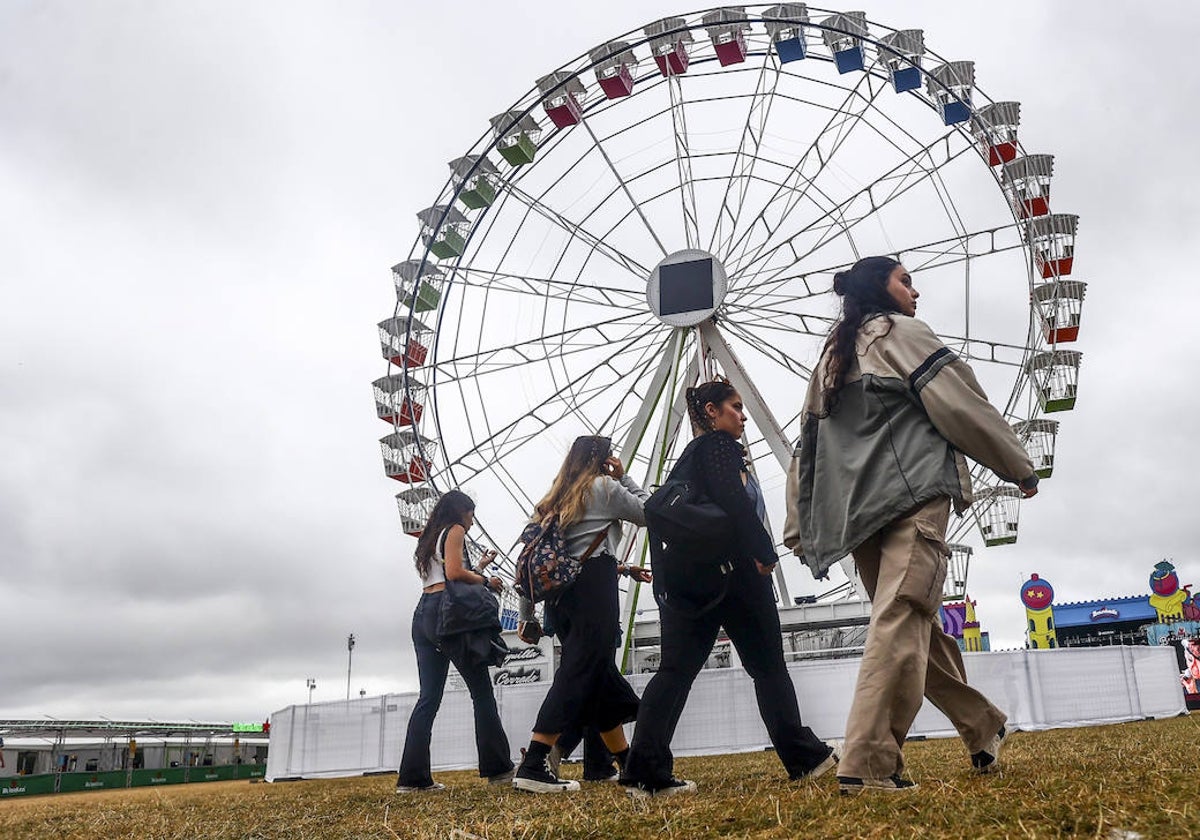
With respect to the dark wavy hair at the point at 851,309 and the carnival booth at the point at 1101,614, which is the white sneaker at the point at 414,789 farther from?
the carnival booth at the point at 1101,614

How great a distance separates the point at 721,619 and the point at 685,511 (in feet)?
1.68

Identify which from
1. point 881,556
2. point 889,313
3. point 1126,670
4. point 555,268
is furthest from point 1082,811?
point 555,268

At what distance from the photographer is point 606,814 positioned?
2936mm

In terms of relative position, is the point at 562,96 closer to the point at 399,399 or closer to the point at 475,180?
the point at 475,180

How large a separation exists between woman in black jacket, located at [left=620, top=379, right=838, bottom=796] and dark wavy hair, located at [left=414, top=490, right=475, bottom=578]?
6.24 ft

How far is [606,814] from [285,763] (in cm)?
860

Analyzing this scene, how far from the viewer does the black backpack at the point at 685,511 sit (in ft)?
12.0

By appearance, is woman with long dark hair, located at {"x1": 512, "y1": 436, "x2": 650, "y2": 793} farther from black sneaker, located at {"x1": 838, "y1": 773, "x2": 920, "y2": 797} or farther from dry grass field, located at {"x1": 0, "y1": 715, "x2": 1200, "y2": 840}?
black sneaker, located at {"x1": 838, "y1": 773, "x2": 920, "y2": 797}

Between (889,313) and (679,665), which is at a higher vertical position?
(889,313)

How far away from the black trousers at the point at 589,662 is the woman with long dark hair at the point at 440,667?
881 millimetres

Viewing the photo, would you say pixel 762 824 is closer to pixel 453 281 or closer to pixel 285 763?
pixel 285 763

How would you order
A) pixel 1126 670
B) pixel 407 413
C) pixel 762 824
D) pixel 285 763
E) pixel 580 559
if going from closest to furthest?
pixel 762 824 < pixel 580 559 < pixel 1126 670 < pixel 285 763 < pixel 407 413

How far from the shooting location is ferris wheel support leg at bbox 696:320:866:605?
13898 mm

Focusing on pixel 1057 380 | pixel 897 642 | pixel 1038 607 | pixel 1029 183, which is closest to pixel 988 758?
pixel 897 642
